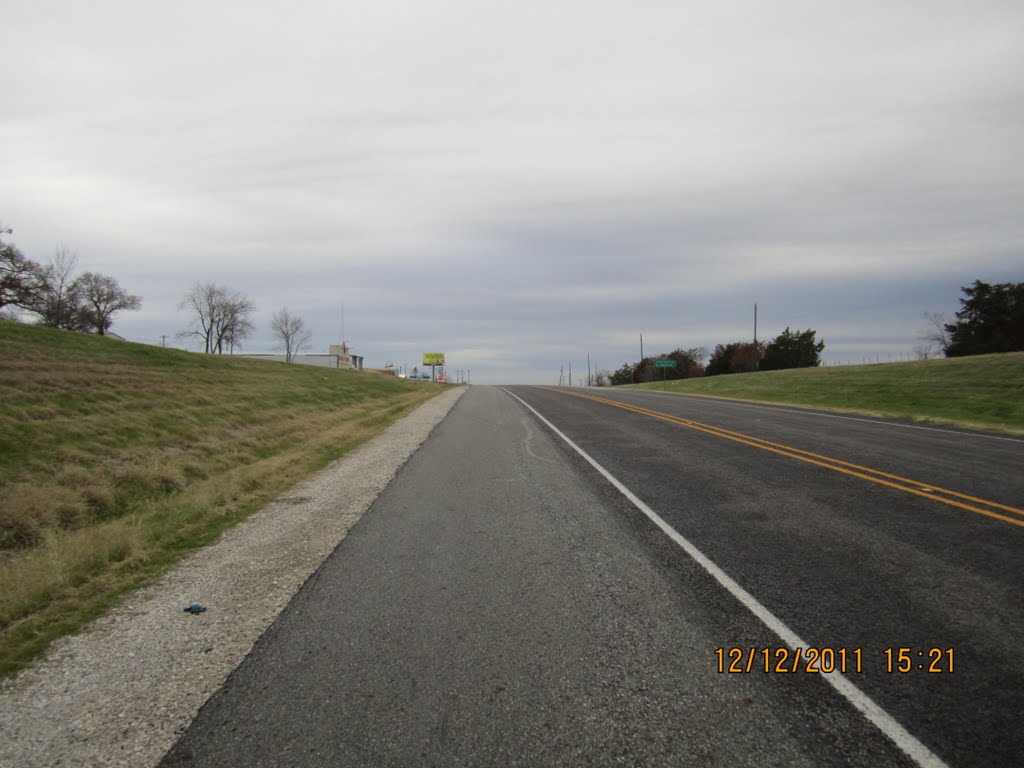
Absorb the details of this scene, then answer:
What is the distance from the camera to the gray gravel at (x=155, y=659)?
118 inches

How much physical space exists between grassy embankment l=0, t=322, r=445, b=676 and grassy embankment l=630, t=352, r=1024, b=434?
18.9 metres

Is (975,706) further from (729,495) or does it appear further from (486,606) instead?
(729,495)

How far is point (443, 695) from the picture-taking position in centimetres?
326

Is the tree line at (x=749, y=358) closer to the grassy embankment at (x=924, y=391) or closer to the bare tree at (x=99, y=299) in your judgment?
the grassy embankment at (x=924, y=391)

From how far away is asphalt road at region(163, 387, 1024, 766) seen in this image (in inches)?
112

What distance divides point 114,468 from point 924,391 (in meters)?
30.6

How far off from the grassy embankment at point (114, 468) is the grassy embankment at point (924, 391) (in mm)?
18887

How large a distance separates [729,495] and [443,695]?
5.68 metres

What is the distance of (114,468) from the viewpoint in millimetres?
→ 12117

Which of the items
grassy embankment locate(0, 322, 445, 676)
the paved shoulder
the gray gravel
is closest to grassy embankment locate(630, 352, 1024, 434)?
the paved shoulder

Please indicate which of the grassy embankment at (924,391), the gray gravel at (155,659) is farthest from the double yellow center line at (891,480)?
the grassy embankment at (924,391)

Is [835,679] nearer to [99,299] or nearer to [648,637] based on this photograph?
[648,637]

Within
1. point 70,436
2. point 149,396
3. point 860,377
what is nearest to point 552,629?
point 70,436

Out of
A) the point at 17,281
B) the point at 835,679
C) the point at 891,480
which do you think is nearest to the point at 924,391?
the point at 891,480
